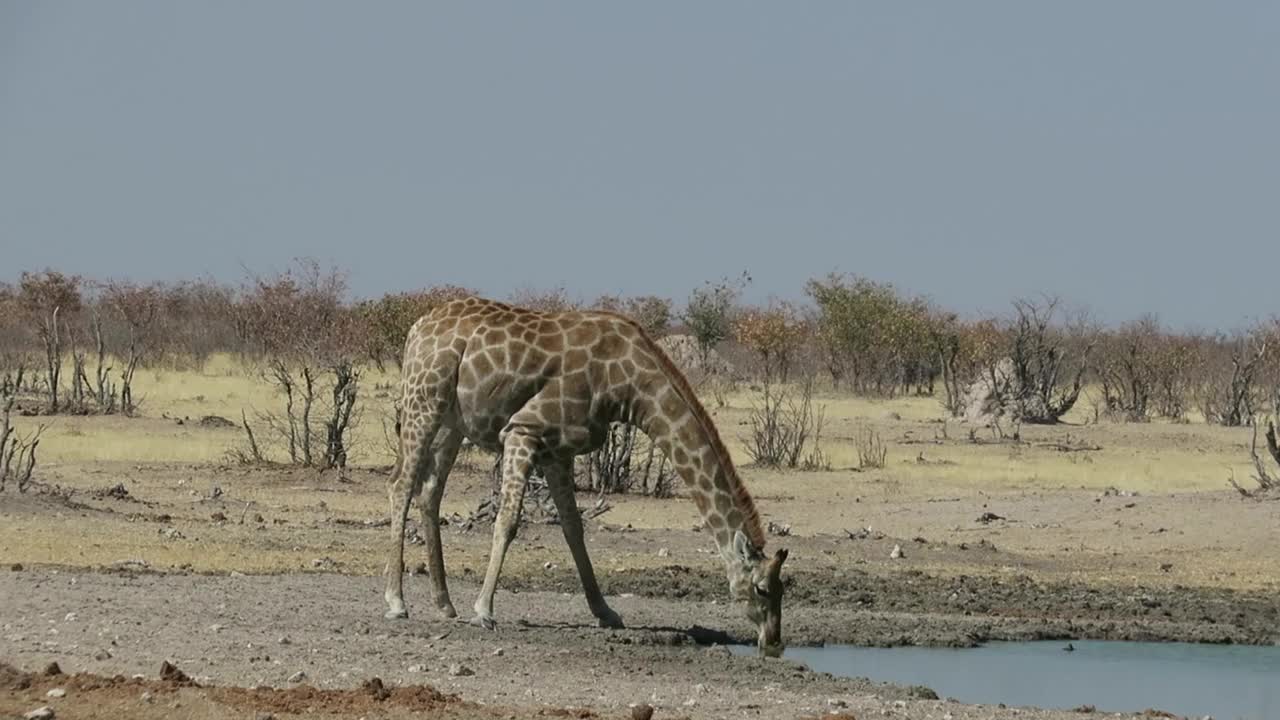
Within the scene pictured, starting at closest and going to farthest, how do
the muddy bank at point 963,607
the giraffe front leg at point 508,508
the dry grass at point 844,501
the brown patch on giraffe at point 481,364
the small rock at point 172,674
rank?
the small rock at point 172,674 → the giraffe front leg at point 508,508 → the brown patch on giraffe at point 481,364 → the muddy bank at point 963,607 → the dry grass at point 844,501

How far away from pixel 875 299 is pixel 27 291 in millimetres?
25316

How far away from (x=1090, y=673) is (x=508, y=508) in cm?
423

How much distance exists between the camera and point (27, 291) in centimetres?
4922

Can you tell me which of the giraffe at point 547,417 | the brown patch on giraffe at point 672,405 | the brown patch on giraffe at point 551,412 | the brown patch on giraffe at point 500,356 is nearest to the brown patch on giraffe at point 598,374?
the giraffe at point 547,417

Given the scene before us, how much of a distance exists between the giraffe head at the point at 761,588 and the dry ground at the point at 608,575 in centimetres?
46

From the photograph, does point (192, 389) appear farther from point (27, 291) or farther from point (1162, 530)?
point (1162, 530)

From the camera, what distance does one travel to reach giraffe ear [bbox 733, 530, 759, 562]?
528 inches

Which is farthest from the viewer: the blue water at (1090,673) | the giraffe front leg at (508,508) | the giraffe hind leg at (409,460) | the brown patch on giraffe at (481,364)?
the giraffe hind leg at (409,460)

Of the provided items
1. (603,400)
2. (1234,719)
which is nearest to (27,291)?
(603,400)

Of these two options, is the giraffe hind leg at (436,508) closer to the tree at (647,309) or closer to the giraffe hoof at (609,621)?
the giraffe hoof at (609,621)

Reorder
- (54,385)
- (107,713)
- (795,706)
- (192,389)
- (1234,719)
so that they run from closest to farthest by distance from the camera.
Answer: (107,713) < (795,706) < (1234,719) < (54,385) < (192,389)

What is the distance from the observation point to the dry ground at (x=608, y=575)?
11344mm

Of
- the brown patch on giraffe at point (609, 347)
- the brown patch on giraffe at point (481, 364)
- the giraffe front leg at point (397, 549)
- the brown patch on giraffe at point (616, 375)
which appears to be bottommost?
the giraffe front leg at point (397, 549)

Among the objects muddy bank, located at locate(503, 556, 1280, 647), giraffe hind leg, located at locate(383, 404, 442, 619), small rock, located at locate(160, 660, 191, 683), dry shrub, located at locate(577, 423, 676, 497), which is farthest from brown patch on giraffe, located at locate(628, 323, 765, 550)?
dry shrub, located at locate(577, 423, 676, 497)
